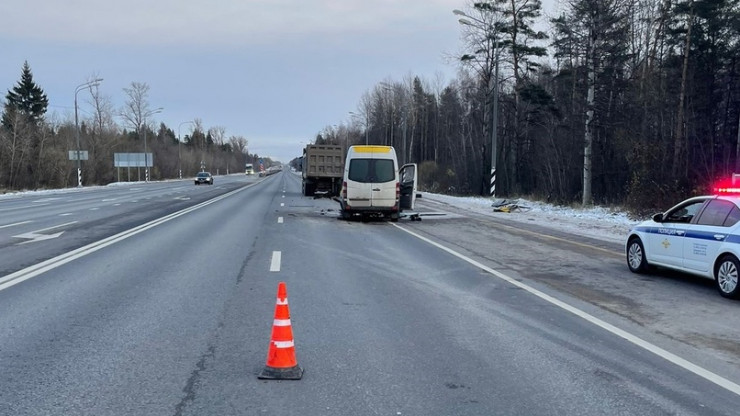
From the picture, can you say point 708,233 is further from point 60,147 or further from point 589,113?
point 60,147

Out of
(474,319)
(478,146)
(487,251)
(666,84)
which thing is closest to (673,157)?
(666,84)

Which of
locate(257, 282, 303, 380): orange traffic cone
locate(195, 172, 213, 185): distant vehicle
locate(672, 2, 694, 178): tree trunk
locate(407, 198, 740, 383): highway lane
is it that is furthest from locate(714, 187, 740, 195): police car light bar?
locate(195, 172, 213, 185): distant vehicle

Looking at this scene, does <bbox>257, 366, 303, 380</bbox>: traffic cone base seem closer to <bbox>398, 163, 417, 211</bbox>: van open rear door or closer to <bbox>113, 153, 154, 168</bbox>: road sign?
<bbox>398, 163, 417, 211</bbox>: van open rear door

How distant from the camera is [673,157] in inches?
990

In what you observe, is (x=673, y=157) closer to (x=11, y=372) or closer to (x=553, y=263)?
(x=553, y=263)

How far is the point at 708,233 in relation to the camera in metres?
8.88

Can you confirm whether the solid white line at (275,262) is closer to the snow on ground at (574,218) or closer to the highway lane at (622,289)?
the highway lane at (622,289)

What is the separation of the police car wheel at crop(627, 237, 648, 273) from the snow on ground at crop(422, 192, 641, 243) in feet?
18.0

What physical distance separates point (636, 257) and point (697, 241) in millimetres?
1582

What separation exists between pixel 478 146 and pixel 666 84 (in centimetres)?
3646

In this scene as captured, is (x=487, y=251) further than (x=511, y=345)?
Yes

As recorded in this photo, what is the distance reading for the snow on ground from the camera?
1858 centimetres

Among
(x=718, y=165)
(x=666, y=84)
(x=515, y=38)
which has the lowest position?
(x=718, y=165)

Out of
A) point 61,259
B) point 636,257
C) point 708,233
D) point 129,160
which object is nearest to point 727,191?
point 708,233
